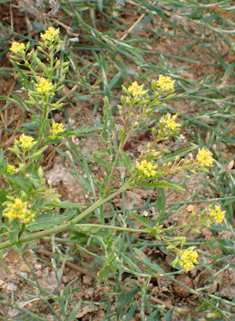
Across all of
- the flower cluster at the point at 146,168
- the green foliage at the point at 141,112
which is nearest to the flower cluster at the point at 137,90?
the flower cluster at the point at 146,168


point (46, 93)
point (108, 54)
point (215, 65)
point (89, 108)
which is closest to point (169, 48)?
point (215, 65)

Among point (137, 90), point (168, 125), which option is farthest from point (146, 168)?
point (137, 90)

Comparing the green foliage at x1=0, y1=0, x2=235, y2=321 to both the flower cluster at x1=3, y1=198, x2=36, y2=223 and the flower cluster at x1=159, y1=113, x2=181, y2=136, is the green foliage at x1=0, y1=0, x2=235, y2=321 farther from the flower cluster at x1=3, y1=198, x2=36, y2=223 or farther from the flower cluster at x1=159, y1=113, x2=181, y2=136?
the flower cluster at x1=3, y1=198, x2=36, y2=223

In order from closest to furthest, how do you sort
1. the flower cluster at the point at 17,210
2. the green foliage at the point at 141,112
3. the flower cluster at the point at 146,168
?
the flower cluster at the point at 17,210 < the flower cluster at the point at 146,168 < the green foliage at the point at 141,112

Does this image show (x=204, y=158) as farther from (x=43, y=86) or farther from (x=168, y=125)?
(x=43, y=86)

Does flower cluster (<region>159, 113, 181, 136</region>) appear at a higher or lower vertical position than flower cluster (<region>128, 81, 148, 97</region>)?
lower

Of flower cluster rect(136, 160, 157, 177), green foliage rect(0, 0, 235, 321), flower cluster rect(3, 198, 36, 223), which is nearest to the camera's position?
flower cluster rect(3, 198, 36, 223)

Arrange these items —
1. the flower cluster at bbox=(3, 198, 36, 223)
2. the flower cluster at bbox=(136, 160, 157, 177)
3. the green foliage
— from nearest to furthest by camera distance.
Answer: the flower cluster at bbox=(3, 198, 36, 223)
the flower cluster at bbox=(136, 160, 157, 177)
the green foliage

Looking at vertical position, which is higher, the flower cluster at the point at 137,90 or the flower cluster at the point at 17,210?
the flower cluster at the point at 137,90

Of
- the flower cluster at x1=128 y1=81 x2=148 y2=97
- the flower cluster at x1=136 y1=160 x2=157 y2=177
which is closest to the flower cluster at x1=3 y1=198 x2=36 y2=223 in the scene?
the flower cluster at x1=136 y1=160 x2=157 y2=177

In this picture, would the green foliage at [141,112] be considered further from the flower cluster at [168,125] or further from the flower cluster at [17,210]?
the flower cluster at [17,210]

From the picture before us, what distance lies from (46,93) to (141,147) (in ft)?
5.40

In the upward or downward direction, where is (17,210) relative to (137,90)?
downward

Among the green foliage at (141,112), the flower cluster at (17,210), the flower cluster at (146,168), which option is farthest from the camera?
the green foliage at (141,112)
